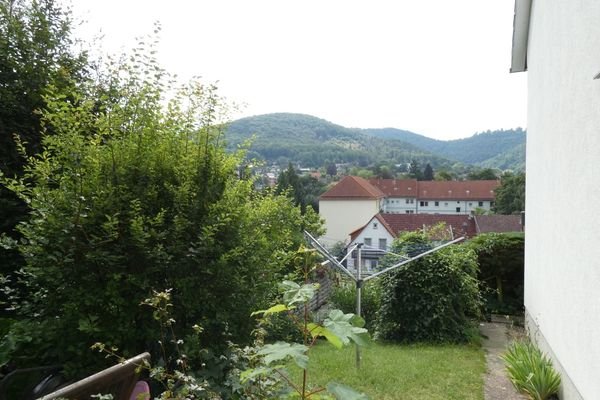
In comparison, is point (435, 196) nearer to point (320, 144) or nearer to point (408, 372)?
point (320, 144)

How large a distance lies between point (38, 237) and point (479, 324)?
28.9 ft

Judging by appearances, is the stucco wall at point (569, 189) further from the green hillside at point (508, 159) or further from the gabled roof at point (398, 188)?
the green hillside at point (508, 159)

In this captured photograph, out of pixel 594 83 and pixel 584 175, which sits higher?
pixel 594 83

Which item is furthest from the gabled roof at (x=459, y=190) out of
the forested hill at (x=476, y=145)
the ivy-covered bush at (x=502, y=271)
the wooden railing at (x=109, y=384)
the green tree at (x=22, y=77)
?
the wooden railing at (x=109, y=384)

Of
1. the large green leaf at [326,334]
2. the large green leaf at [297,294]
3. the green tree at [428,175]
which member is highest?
the green tree at [428,175]

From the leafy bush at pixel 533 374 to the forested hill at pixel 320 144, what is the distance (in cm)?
7436

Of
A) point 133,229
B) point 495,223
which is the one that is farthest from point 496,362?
point 495,223

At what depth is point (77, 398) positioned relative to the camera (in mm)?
1649

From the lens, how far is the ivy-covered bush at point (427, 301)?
7504mm

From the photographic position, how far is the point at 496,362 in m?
6.05

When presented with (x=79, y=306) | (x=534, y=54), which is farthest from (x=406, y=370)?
(x=534, y=54)

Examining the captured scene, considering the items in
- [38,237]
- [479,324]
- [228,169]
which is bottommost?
[479,324]

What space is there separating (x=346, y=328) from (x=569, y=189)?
343cm

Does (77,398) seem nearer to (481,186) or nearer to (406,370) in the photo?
(406,370)
